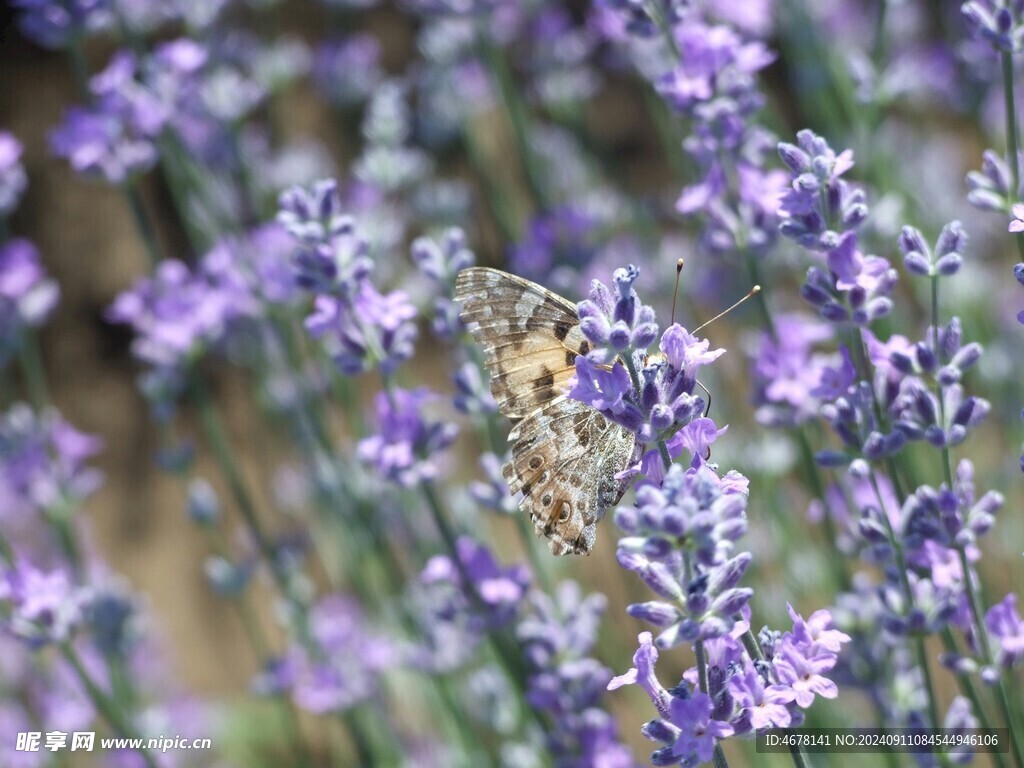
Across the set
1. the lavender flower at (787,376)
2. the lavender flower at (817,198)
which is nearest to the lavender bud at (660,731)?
the lavender flower at (817,198)

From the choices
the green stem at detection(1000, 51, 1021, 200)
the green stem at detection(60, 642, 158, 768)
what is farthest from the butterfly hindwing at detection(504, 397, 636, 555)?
the green stem at detection(60, 642, 158, 768)

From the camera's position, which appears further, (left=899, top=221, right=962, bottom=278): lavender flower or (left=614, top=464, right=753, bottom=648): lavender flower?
(left=899, top=221, right=962, bottom=278): lavender flower

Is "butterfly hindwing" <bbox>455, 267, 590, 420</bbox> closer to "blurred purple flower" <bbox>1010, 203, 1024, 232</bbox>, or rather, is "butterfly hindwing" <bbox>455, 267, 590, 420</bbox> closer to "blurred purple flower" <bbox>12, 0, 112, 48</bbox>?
"blurred purple flower" <bbox>1010, 203, 1024, 232</bbox>

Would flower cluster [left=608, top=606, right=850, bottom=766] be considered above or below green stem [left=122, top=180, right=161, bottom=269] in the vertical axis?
below

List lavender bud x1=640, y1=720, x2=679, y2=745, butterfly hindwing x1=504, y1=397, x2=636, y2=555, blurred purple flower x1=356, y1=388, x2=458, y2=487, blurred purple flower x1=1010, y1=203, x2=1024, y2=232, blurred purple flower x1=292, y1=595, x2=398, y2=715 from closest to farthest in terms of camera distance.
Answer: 1. lavender bud x1=640, y1=720, x2=679, y2=745
2. blurred purple flower x1=1010, y1=203, x2=1024, y2=232
3. butterfly hindwing x1=504, y1=397, x2=636, y2=555
4. blurred purple flower x1=356, y1=388, x2=458, y2=487
5. blurred purple flower x1=292, y1=595, x2=398, y2=715

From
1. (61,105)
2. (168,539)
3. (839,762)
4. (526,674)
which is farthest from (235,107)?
(61,105)

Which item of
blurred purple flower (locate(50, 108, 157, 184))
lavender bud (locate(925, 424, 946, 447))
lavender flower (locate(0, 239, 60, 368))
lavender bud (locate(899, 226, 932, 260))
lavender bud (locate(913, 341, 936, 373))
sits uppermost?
blurred purple flower (locate(50, 108, 157, 184))

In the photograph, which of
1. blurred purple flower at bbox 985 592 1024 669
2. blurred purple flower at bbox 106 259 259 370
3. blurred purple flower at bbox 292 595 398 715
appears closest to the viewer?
blurred purple flower at bbox 985 592 1024 669

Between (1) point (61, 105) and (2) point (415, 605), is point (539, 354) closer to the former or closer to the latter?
(2) point (415, 605)
